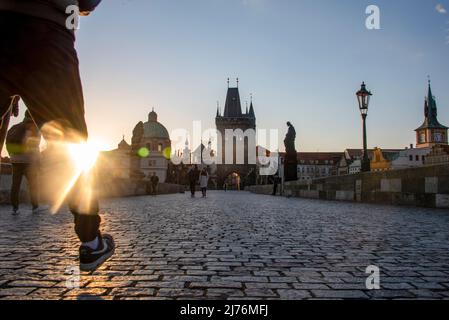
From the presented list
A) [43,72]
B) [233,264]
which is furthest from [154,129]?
[43,72]

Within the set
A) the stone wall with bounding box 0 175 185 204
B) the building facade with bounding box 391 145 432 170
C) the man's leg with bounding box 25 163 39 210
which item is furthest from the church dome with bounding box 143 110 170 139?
the man's leg with bounding box 25 163 39 210

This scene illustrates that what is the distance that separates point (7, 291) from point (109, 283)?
542mm

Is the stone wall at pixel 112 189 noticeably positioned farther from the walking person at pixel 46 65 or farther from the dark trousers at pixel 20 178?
the walking person at pixel 46 65

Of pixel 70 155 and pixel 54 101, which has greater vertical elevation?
pixel 54 101

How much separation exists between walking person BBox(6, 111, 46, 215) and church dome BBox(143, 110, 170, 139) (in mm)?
107206

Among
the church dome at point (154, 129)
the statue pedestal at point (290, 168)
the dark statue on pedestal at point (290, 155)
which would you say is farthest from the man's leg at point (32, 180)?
the church dome at point (154, 129)

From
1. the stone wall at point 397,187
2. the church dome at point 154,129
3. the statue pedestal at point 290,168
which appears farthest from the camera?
the church dome at point 154,129

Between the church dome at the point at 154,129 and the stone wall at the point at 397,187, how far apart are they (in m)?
102

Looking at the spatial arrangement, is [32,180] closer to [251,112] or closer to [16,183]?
[16,183]

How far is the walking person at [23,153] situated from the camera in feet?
25.5
